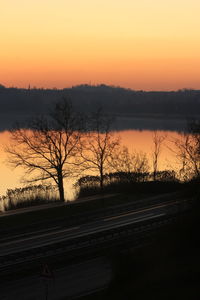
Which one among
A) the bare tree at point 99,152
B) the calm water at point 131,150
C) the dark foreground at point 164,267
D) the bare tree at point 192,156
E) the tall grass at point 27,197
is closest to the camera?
the dark foreground at point 164,267

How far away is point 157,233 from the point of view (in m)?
26.0

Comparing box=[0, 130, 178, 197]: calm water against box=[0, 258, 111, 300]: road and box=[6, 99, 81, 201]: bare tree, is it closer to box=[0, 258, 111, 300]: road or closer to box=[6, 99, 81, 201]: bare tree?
box=[6, 99, 81, 201]: bare tree

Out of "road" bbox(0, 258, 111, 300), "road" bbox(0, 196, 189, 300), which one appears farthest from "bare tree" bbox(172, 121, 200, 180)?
"road" bbox(0, 258, 111, 300)

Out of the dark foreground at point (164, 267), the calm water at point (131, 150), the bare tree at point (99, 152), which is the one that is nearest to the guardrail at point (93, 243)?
the dark foreground at point (164, 267)

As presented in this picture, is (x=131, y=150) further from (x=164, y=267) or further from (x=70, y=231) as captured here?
(x=164, y=267)

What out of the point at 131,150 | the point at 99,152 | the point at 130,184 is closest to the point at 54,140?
the point at 99,152

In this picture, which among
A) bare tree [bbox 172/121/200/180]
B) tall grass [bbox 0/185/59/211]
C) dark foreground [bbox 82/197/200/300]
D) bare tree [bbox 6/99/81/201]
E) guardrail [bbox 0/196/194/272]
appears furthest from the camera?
bare tree [bbox 172/121/200/180]

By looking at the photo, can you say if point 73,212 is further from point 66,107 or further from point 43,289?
point 43,289

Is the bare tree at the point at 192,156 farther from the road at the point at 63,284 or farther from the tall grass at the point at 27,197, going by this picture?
the road at the point at 63,284

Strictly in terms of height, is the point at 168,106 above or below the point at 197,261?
below

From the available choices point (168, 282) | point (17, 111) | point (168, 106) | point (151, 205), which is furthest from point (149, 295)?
point (17, 111)

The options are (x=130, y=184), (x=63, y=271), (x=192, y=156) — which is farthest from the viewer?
(x=192, y=156)

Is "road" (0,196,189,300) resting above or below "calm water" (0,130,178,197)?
above

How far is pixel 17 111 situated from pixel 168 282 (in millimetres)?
183664
